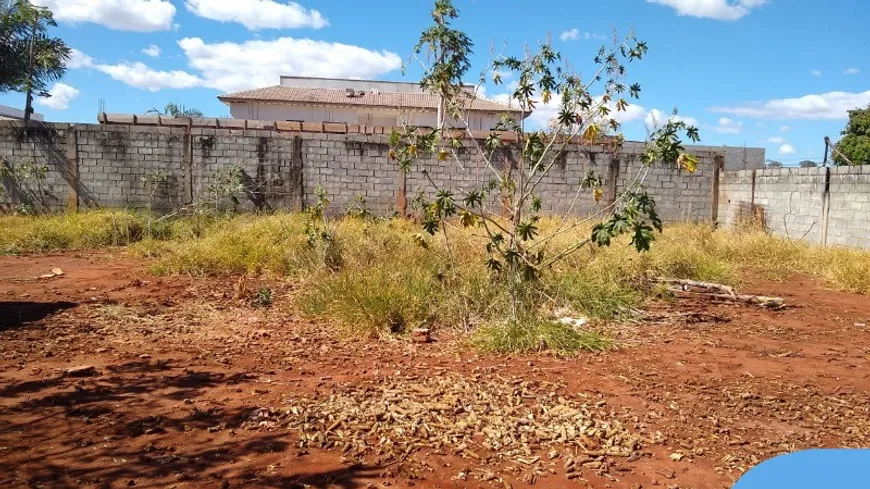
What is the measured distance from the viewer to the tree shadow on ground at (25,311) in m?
4.86

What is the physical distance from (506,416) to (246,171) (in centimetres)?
946

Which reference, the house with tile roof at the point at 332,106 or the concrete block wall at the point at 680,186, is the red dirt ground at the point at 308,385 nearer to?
the concrete block wall at the point at 680,186

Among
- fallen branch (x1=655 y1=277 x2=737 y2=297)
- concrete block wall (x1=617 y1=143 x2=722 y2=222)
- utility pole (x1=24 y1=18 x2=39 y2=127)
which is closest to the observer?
fallen branch (x1=655 y1=277 x2=737 y2=297)

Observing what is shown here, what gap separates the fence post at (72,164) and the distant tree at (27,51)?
4.11m

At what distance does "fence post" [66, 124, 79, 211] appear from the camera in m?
11.4

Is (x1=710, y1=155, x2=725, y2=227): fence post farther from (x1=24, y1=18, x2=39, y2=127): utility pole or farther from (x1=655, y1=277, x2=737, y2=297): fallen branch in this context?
(x1=24, y1=18, x2=39, y2=127): utility pole

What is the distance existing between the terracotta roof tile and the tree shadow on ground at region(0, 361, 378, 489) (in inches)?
976

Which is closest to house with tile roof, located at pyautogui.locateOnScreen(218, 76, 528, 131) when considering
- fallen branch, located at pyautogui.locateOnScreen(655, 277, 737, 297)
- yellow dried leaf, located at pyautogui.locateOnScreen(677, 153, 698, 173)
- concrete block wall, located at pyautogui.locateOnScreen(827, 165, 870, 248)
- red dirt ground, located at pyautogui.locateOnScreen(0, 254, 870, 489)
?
concrete block wall, located at pyautogui.locateOnScreen(827, 165, 870, 248)

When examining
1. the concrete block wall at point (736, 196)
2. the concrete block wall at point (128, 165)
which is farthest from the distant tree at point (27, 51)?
the concrete block wall at point (736, 196)

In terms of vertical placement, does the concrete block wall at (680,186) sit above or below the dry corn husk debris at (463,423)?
above

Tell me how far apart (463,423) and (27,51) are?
16722 millimetres

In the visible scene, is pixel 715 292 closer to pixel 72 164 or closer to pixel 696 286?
pixel 696 286

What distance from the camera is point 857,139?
24312 mm

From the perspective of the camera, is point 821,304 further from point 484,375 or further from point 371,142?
point 371,142
